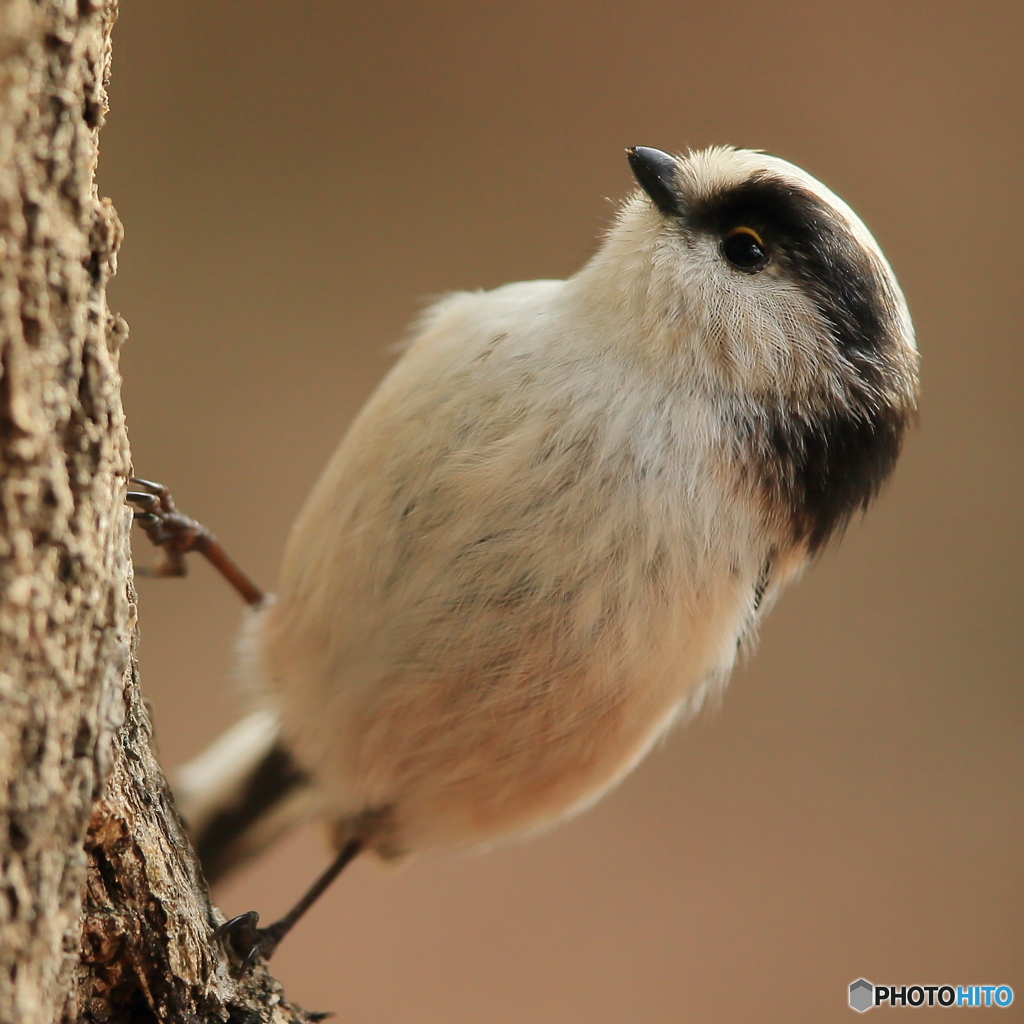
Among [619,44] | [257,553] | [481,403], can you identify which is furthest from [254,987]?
[619,44]

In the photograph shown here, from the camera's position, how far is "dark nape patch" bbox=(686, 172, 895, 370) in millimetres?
1401

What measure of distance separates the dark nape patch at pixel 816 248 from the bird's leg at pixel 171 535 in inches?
37.1

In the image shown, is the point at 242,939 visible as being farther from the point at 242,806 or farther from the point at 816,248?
the point at 816,248

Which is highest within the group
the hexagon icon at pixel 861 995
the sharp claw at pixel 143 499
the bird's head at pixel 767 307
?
the bird's head at pixel 767 307

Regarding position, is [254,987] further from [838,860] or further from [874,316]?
[838,860]

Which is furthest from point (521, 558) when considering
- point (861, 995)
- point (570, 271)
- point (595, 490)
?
point (861, 995)

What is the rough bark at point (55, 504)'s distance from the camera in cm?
74

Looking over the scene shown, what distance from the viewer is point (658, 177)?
1.44 m

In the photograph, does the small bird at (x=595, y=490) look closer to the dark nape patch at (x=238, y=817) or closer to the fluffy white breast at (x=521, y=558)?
the fluffy white breast at (x=521, y=558)

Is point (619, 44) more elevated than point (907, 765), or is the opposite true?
point (619, 44)

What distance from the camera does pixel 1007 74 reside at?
124 inches

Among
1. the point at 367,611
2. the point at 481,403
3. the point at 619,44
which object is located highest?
the point at 619,44

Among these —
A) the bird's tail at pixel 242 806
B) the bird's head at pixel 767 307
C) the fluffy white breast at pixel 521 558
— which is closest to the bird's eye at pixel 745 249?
the bird's head at pixel 767 307

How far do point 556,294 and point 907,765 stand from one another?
98.8 inches
